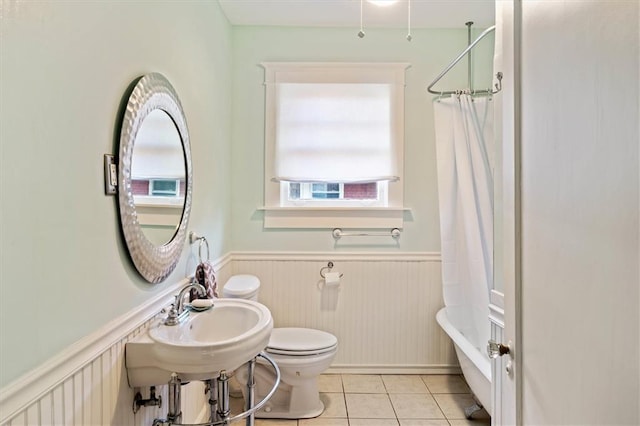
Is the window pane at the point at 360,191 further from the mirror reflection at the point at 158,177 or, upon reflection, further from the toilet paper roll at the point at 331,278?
A: the mirror reflection at the point at 158,177

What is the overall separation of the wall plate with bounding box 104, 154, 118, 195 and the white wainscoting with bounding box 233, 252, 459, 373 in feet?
5.47

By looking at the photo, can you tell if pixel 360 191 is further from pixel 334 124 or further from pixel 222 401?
pixel 222 401

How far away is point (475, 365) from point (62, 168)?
2.07 m

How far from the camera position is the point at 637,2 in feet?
1.96

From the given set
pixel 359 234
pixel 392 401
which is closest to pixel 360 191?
pixel 359 234

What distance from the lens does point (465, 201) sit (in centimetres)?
242

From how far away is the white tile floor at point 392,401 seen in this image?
2.21m

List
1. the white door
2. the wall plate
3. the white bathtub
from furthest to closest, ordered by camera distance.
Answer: the white bathtub → the wall plate → the white door

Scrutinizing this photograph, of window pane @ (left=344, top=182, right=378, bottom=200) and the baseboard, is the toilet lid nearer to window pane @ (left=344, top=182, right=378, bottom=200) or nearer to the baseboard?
the baseboard

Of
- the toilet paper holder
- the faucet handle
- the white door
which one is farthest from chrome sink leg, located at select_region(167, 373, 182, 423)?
the toilet paper holder

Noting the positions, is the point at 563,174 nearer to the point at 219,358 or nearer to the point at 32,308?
the point at 219,358

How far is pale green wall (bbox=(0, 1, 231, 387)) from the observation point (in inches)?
30.7

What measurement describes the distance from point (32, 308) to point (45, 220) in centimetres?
20

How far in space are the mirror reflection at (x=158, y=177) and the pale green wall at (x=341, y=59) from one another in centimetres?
108
